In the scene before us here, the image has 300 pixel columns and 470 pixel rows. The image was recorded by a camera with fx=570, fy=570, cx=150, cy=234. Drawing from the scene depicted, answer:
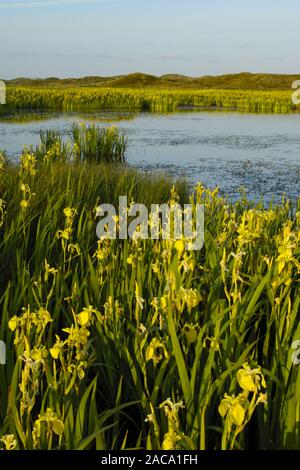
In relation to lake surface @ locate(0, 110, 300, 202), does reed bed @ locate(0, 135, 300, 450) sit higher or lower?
lower

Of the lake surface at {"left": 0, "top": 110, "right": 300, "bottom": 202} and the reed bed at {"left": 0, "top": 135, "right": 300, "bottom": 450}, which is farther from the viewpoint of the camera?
the lake surface at {"left": 0, "top": 110, "right": 300, "bottom": 202}

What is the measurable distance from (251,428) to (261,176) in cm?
1089

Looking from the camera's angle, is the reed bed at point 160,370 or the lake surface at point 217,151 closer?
the reed bed at point 160,370

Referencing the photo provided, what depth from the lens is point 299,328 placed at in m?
2.66

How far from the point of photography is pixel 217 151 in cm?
1738

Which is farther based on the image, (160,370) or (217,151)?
(217,151)

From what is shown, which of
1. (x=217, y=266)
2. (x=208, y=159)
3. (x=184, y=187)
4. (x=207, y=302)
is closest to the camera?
(x=207, y=302)

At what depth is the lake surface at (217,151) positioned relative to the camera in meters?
12.2

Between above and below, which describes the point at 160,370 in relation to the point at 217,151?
below

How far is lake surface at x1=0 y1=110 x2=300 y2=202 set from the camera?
12249 millimetres

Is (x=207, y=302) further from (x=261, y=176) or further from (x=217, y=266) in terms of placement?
(x=261, y=176)
